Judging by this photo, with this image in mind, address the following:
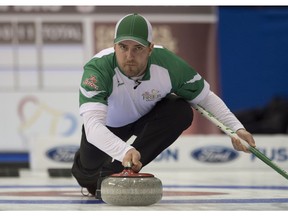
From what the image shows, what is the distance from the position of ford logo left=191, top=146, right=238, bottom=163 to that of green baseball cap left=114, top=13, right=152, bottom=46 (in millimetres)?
4425

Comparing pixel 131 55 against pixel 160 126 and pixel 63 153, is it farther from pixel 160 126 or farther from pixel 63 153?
pixel 63 153

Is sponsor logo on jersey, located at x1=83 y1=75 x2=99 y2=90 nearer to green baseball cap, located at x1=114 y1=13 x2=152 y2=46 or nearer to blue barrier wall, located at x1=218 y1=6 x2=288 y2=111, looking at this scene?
green baseball cap, located at x1=114 y1=13 x2=152 y2=46

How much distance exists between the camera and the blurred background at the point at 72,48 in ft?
35.7

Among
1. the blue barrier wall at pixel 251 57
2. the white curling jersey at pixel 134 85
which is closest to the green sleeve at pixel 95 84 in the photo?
the white curling jersey at pixel 134 85

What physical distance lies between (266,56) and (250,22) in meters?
0.52

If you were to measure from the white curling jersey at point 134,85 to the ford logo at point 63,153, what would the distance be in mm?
3905

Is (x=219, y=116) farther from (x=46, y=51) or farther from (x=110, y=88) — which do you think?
(x=46, y=51)

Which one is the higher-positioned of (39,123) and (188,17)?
(188,17)

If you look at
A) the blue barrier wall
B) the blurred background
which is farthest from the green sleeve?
the blue barrier wall

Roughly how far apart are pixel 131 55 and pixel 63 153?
4.60 meters
